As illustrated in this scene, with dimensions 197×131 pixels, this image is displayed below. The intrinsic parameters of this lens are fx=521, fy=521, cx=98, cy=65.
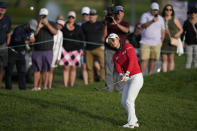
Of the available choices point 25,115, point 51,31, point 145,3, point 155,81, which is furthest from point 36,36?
point 145,3

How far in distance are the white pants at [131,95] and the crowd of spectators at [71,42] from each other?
4488mm

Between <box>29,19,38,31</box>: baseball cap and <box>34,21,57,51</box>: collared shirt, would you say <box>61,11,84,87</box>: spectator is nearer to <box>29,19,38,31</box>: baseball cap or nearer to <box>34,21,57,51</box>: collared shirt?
<box>34,21,57,51</box>: collared shirt

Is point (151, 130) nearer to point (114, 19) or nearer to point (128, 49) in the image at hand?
point (128, 49)

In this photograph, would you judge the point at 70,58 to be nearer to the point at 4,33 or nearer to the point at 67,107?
the point at 4,33

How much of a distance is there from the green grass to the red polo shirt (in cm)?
105

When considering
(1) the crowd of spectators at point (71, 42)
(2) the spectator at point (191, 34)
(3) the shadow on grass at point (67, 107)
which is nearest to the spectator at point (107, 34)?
(1) the crowd of spectators at point (71, 42)

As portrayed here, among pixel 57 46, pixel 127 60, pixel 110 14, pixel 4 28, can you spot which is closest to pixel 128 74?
pixel 127 60

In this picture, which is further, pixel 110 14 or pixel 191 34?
pixel 191 34

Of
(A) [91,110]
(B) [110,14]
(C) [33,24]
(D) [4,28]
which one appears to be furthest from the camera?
(C) [33,24]

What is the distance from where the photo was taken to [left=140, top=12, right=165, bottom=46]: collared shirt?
1512cm

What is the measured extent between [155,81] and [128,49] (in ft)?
17.4

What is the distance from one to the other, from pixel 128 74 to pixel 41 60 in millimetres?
5410

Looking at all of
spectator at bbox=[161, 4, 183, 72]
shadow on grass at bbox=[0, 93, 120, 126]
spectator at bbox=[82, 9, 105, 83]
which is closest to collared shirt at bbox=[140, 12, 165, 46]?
spectator at bbox=[161, 4, 183, 72]

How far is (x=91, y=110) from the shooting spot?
11.0 metres
